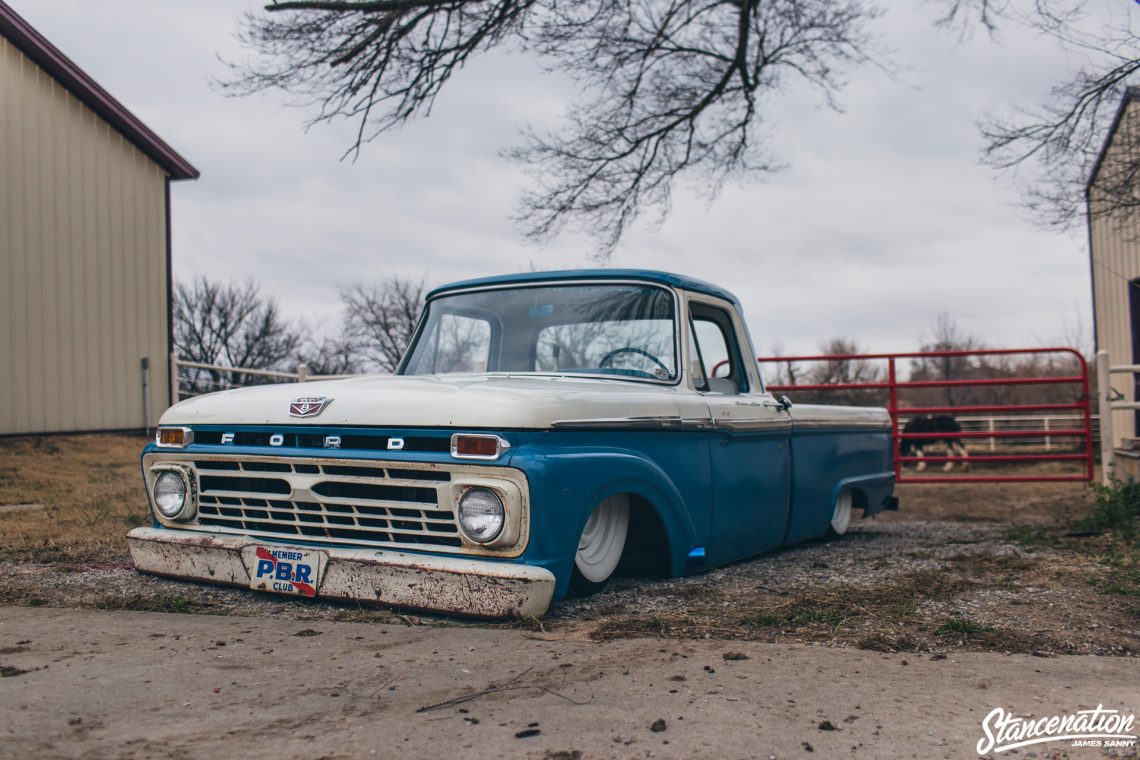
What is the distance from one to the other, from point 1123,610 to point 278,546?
3.69m

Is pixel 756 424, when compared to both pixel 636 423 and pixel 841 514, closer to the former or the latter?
pixel 636 423

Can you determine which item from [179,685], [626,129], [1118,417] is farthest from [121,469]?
[1118,417]

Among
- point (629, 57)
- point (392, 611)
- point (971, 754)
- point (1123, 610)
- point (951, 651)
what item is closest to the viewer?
point (971, 754)

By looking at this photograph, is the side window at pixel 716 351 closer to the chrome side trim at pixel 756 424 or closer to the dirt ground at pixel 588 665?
the chrome side trim at pixel 756 424

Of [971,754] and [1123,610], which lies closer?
[971,754]

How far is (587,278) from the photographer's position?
17.0 ft

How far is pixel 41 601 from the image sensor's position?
4.33 metres

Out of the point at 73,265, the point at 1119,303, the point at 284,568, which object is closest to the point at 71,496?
the point at 284,568

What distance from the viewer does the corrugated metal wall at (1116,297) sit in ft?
51.6

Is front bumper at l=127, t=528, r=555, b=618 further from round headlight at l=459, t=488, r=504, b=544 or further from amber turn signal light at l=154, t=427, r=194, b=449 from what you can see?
amber turn signal light at l=154, t=427, r=194, b=449

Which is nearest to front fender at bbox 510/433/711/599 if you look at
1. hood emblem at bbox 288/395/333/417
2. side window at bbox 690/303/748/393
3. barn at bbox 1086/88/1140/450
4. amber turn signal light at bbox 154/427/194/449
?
side window at bbox 690/303/748/393

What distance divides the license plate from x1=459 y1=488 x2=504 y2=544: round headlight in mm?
676

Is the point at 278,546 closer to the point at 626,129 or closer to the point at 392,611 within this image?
the point at 392,611

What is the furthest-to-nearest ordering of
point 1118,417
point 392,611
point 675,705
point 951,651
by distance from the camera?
point 1118,417
point 392,611
point 951,651
point 675,705
